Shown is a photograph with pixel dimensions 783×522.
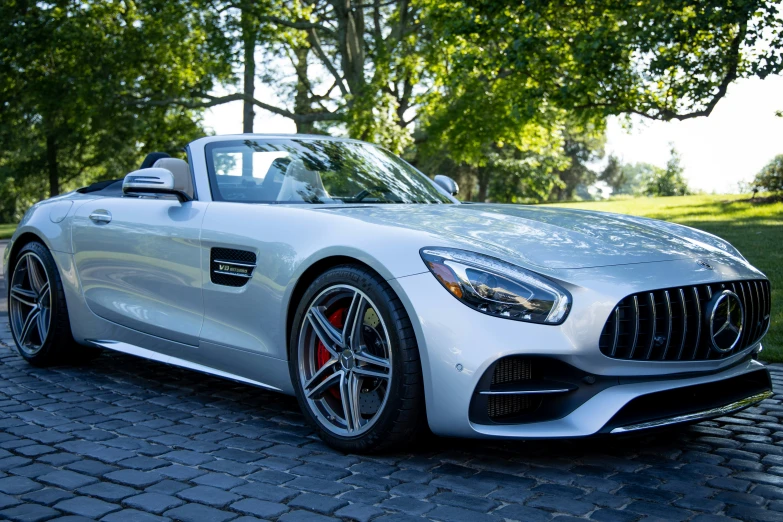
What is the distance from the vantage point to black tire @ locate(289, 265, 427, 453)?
137 inches

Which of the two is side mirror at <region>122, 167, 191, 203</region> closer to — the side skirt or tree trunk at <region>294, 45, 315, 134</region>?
the side skirt

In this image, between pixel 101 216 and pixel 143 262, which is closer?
pixel 143 262

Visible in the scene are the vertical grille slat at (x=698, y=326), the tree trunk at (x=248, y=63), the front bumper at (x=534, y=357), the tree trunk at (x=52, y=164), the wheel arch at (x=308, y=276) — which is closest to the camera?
the front bumper at (x=534, y=357)

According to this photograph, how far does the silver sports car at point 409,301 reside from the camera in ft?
10.9

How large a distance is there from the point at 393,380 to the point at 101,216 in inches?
101

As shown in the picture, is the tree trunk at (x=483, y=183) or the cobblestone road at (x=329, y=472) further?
the tree trunk at (x=483, y=183)

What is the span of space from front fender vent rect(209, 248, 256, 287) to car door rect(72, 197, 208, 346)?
127mm

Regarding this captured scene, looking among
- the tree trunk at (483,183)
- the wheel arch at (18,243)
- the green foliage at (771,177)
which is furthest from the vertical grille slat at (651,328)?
the tree trunk at (483,183)

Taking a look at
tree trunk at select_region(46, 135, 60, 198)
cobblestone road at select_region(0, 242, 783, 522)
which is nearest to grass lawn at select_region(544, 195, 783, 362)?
cobblestone road at select_region(0, 242, 783, 522)

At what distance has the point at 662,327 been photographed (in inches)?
135

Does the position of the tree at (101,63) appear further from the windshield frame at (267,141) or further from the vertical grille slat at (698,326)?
the vertical grille slat at (698,326)

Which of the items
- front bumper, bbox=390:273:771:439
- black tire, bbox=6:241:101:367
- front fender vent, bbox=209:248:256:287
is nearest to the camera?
front bumper, bbox=390:273:771:439

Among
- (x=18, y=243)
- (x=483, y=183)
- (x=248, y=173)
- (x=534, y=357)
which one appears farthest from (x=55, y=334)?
(x=483, y=183)

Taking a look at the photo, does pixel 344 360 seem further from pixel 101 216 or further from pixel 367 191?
pixel 101 216
